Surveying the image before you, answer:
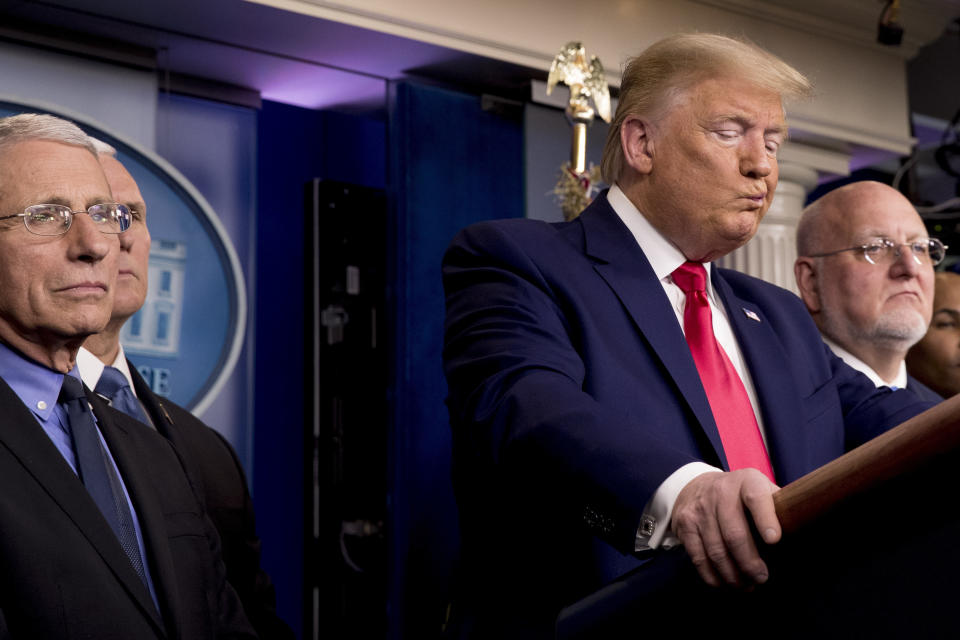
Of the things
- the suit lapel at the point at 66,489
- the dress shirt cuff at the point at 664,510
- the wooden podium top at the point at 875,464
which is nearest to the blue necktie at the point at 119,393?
the suit lapel at the point at 66,489

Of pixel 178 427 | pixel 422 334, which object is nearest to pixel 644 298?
pixel 178 427

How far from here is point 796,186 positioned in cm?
527

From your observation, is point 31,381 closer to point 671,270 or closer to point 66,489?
point 66,489

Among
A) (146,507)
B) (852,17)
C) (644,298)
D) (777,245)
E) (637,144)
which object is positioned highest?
(852,17)

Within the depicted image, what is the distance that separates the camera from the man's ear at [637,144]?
5.63ft

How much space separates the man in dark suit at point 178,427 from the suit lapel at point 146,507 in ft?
1.15

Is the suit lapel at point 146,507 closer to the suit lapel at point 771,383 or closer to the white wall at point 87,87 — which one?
the suit lapel at point 771,383

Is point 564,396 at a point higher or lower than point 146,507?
higher

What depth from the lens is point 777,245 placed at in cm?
503

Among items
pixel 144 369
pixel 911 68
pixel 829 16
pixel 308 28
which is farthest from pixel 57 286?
pixel 911 68

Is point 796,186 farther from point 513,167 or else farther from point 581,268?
point 581,268

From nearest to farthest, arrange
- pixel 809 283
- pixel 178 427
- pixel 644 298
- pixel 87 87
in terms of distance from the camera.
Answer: pixel 644 298 < pixel 178 427 < pixel 809 283 < pixel 87 87

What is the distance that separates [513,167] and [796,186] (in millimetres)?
1615

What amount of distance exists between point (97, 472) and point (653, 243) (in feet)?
2.80
